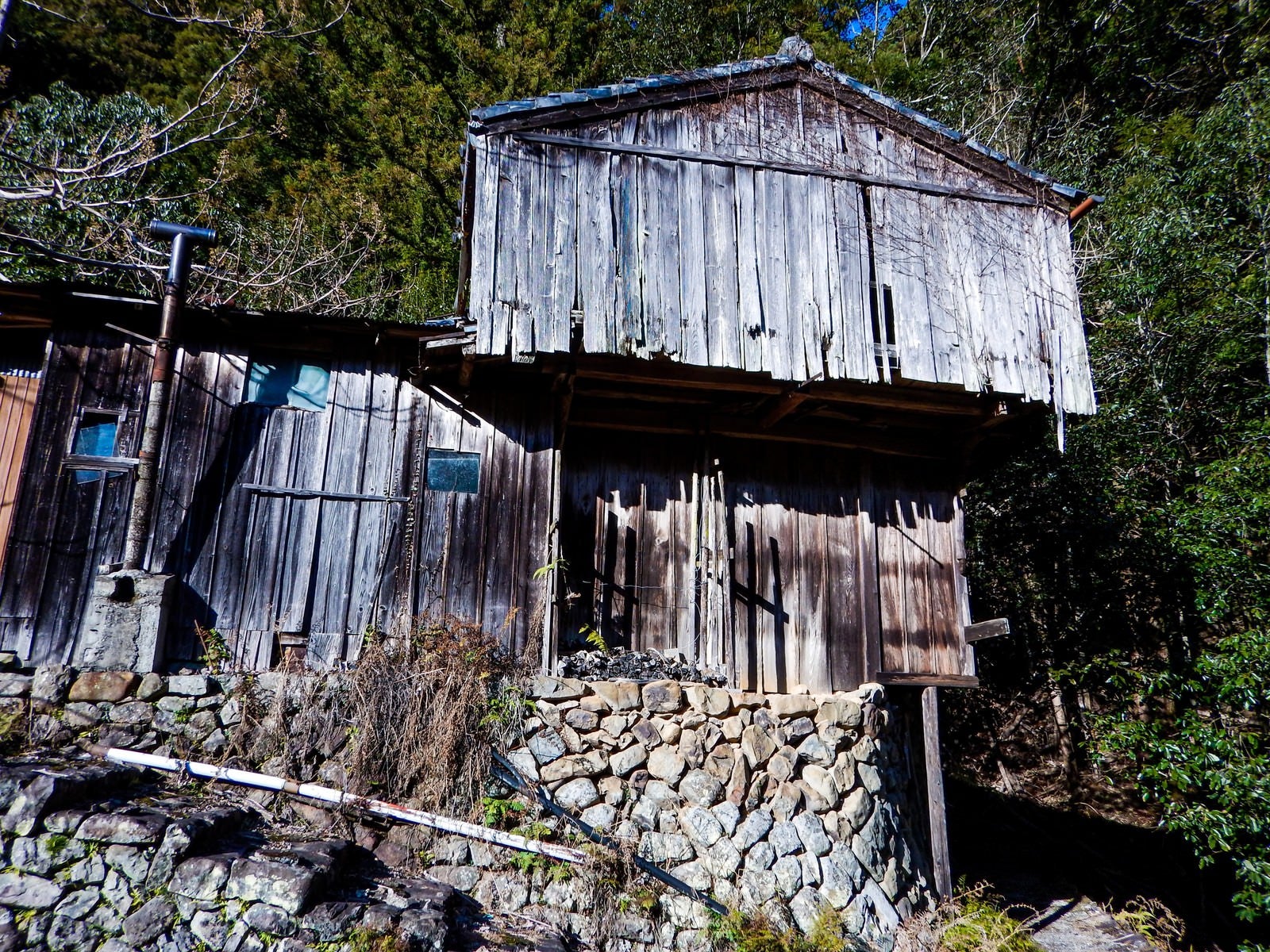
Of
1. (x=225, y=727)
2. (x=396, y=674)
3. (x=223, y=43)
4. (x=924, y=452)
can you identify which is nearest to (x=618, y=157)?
(x=924, y=452)

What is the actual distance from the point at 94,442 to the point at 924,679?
8.92 metres

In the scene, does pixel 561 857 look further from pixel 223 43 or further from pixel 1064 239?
pixel 223 43

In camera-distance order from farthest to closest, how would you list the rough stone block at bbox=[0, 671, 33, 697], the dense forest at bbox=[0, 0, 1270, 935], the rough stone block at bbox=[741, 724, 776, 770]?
the dense forest at bbox=[0, 0, 1270, 935]
the rough stone block at bbox=[741, 724, 776, 770]
the rough stone block at bbox=[0, 671, 33, 697]

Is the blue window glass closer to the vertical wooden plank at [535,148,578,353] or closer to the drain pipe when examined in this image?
the drain pipe

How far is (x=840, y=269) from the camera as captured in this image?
27.1 ft

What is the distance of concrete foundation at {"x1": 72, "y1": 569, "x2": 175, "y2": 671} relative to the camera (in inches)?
259

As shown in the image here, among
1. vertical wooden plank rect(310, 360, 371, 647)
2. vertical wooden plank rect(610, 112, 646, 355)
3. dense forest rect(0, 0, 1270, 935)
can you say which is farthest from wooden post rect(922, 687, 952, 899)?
vertical wooden plank rect(310, 360, 371, 647)

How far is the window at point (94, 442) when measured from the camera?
23.5ft

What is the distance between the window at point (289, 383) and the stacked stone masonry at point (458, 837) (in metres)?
2.74

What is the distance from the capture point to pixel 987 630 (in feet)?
27.4

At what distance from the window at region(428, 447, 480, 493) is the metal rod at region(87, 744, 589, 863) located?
2.97 metres

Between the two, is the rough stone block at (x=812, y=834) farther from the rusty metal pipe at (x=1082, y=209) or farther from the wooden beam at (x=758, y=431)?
the rusty metal pipe at (x=1082, y=209)

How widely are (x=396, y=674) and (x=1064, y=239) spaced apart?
29.0 ft

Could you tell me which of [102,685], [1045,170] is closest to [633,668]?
[102,685]
